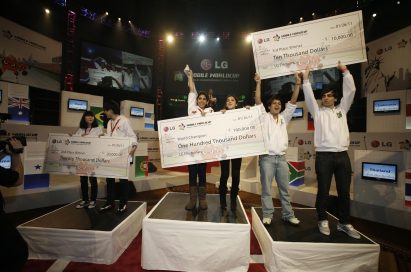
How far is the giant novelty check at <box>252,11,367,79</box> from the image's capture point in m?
2.51

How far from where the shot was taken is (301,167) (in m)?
4.88

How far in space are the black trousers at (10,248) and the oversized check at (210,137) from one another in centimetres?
141

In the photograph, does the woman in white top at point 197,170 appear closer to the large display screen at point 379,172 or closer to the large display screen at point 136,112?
the large display screen at point 379,172

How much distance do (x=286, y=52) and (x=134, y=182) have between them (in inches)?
161

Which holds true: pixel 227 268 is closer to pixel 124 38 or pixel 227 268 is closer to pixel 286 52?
pixel 286 52

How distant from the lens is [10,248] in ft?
4.17

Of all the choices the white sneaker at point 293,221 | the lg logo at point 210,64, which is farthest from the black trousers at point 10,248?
the lg logo at point 210,64

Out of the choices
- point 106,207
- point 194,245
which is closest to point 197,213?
point 194,245

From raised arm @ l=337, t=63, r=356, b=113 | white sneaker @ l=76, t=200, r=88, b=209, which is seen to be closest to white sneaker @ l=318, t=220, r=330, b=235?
raised arm @ l=337, t=63, r=356, b=113

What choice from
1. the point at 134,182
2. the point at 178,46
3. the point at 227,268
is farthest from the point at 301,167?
the point at 178,46

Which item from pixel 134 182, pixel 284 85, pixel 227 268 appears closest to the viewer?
pixel 227 268

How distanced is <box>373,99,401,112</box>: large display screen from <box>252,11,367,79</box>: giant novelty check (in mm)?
3691

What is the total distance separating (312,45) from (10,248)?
3081 mm

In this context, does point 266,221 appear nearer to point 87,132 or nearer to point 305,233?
point 305,233
